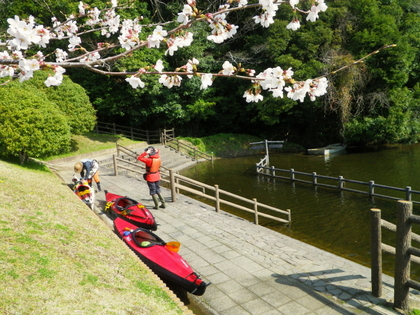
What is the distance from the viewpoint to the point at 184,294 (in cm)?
588

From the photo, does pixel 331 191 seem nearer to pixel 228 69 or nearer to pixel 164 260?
pixel 164 260

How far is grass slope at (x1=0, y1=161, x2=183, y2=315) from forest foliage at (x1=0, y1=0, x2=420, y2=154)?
→ 19.1 meters

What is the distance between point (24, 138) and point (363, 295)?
14182 millimetres

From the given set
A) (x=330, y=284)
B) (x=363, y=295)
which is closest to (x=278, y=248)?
(x=330, y=284)

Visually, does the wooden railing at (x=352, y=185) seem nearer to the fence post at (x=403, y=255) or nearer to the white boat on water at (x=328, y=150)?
Result: the fence post at (x=403, y=255)

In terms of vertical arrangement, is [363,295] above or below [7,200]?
below

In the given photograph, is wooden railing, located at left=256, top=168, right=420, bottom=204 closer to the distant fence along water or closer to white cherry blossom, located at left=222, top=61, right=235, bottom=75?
the distant fence along water

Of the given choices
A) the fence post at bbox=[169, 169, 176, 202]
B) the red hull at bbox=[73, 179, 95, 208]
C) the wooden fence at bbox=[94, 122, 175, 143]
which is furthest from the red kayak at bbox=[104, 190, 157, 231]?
the wooden fence at bbox=[94, 122, 175, 143]

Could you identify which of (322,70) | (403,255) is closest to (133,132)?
(322,70)

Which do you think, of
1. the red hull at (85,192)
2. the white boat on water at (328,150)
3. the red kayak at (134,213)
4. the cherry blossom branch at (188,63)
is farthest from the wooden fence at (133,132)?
the cherry blossom branch at (188,63)

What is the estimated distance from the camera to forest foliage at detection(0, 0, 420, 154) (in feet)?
80.6

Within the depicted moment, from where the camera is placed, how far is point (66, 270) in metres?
4.72

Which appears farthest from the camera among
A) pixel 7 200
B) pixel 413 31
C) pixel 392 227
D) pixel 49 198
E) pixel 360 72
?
pixel 413 31

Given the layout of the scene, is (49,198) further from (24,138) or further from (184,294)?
(24,138)
